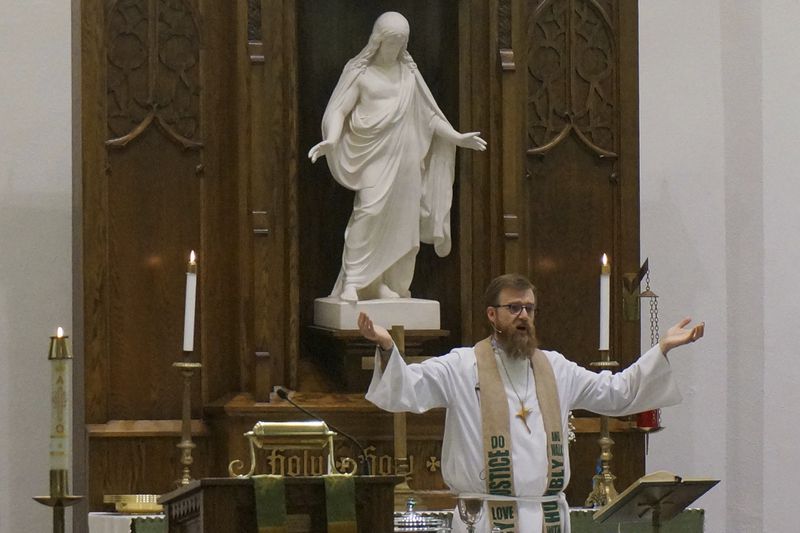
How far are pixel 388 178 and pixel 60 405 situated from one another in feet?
12.4

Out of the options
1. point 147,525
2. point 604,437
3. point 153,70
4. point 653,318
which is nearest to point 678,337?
point 604,437

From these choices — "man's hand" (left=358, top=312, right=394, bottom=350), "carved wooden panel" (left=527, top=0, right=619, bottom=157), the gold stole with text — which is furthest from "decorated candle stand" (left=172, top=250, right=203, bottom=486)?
"carved wooden panel" (left=527, top=0, right=619, bottom=157)

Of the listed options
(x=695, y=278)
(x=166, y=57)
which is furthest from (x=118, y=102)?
(x=695, y=278)

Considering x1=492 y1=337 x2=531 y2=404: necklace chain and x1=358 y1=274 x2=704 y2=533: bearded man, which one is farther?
x1=492 y1=337 x2=531 y2=404: necklace chain

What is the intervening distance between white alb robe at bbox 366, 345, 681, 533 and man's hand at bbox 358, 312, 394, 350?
0.07 meters

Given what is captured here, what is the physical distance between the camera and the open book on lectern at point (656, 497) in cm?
574

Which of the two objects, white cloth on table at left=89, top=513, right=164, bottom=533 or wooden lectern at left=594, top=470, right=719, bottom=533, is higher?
wooden lectern at left=594, top=470, right=719, bottom=533

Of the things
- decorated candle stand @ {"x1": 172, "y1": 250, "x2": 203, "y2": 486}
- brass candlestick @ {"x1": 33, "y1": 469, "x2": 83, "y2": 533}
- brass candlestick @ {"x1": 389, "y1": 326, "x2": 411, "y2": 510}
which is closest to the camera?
brass candlestick @ {"x1": 33, "y1": 469, "x2": 83, "y2": 533}

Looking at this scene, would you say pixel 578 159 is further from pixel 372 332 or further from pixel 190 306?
pixel 372 332

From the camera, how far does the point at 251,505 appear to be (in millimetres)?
5273

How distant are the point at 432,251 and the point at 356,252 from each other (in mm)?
679

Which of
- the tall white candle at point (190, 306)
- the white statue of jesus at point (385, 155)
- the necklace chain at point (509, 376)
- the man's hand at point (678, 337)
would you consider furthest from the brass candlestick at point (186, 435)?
the man's hand at point (678, 337)

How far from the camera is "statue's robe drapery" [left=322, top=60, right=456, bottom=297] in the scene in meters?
8.09

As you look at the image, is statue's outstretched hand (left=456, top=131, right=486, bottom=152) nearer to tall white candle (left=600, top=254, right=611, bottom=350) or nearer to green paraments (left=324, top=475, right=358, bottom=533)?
tall white candle (left=600, top=254, right=611, bottom=350)
